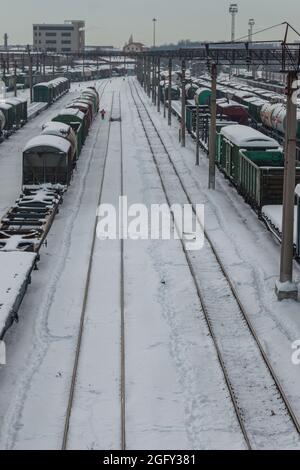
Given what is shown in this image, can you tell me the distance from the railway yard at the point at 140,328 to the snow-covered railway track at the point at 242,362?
0.13 ft

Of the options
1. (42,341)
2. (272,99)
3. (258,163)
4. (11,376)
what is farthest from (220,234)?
(272,99)

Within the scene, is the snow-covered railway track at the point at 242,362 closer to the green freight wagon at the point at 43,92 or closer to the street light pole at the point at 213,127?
the street light pole at the point at 213,127

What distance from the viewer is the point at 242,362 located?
16.8 meters

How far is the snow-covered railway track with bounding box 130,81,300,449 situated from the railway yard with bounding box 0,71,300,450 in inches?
1.6

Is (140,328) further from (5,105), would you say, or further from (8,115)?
(5,105)

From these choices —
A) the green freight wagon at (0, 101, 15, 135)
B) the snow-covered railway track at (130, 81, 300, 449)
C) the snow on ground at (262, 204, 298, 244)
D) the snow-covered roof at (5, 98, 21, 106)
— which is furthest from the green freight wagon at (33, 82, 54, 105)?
the snow-covered railway track at (130, 81, 300, 449)

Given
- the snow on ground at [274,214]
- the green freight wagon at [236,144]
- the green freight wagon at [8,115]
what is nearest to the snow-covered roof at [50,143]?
the green freight wagon at [236,144]

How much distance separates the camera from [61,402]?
15.0 meters

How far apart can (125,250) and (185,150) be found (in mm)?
29630

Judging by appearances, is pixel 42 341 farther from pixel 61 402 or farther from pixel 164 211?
pixel 164 211

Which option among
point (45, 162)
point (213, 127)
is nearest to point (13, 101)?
point (213, 127)

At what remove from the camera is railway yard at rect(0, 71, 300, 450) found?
45.7ft

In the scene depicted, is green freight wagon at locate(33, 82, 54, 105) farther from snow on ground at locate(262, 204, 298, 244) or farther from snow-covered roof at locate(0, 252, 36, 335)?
snow-covered roof at locate(0, 252, 36, 335)

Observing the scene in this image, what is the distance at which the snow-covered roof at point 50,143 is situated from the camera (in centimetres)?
3525
